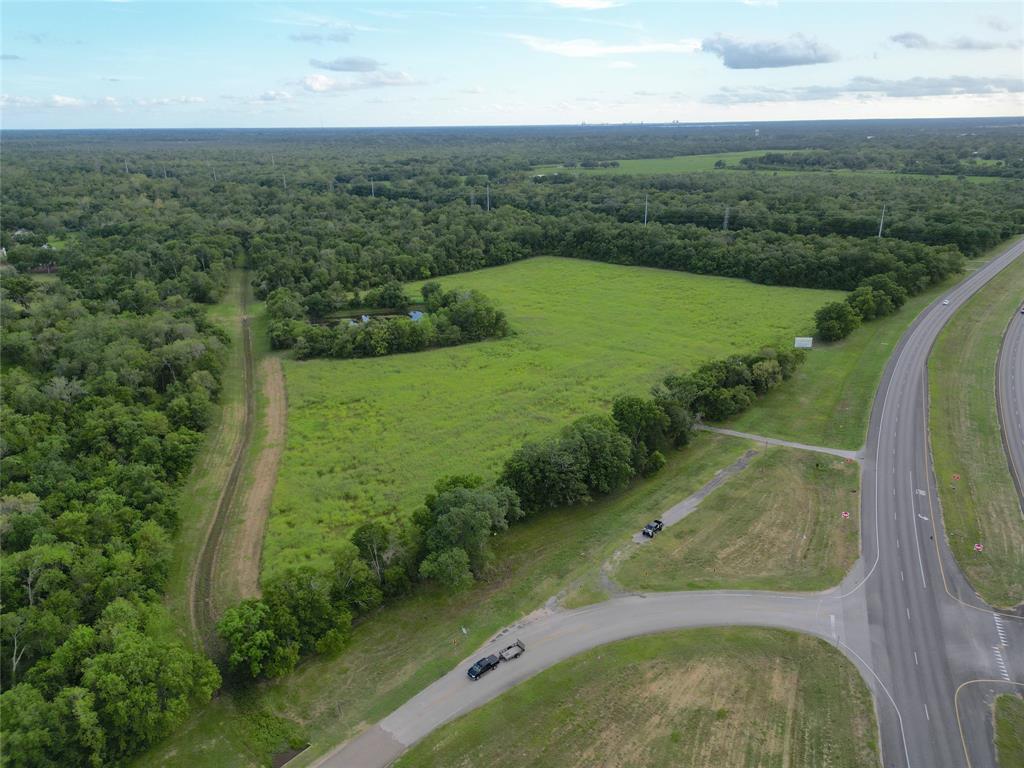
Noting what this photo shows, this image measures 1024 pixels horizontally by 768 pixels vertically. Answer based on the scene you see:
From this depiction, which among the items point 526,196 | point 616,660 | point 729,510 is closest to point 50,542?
point 616,660

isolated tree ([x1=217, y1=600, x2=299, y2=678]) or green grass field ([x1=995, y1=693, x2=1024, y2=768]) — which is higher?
isolated tree ([x1=217, y1=600, x2=299, y2=678])

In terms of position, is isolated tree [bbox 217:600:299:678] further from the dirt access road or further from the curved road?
the curved road

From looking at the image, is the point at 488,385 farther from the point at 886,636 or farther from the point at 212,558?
the point at 886,636

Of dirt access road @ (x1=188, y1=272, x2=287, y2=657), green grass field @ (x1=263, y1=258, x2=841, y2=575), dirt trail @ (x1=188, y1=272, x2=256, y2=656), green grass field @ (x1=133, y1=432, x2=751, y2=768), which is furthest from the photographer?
green grass field @ (x1=263, y1=258, x2=841, y2=575)

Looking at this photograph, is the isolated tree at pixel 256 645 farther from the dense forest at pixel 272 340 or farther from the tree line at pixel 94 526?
the tree line at pixel 94 526

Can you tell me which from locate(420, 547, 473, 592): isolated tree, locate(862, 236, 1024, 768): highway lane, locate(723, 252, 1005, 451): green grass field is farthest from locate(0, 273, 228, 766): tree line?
locate(723, 252, 1005, 451): green grass field

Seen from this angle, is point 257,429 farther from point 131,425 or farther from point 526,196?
point 526,196
